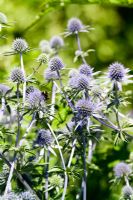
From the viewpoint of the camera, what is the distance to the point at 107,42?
327cm

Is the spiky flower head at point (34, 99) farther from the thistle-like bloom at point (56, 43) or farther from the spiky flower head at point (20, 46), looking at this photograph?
the thistle-like bloom at point (56, 43)

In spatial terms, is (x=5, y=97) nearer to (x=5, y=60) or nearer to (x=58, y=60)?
(x=58, y=60)

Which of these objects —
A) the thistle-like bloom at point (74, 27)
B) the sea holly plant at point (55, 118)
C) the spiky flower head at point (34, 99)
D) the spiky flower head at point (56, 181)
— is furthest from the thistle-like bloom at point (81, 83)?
the thistle-like bloom at point (74, 27)

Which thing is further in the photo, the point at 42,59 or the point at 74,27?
the point at 74,27

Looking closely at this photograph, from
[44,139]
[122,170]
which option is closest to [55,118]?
[44,139]

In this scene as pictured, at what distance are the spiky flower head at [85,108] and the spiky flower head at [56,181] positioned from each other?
0.73 feet

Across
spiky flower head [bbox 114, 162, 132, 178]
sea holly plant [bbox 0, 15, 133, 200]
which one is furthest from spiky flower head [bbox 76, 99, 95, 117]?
spiky flower head [bbox 114, 162, 132, 178]

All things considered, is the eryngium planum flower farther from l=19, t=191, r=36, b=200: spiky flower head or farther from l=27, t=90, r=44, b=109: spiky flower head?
l=19, t=191, r=36, b=200: spiky flower head

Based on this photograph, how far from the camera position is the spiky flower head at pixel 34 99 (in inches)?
53.4

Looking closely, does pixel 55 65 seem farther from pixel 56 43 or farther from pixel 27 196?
pixel 56 43

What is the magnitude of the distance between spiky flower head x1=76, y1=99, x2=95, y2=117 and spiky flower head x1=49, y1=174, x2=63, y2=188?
22cm

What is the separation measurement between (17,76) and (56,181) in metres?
0.33

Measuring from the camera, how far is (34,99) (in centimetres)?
136

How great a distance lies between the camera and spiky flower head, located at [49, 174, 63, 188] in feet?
4.81
